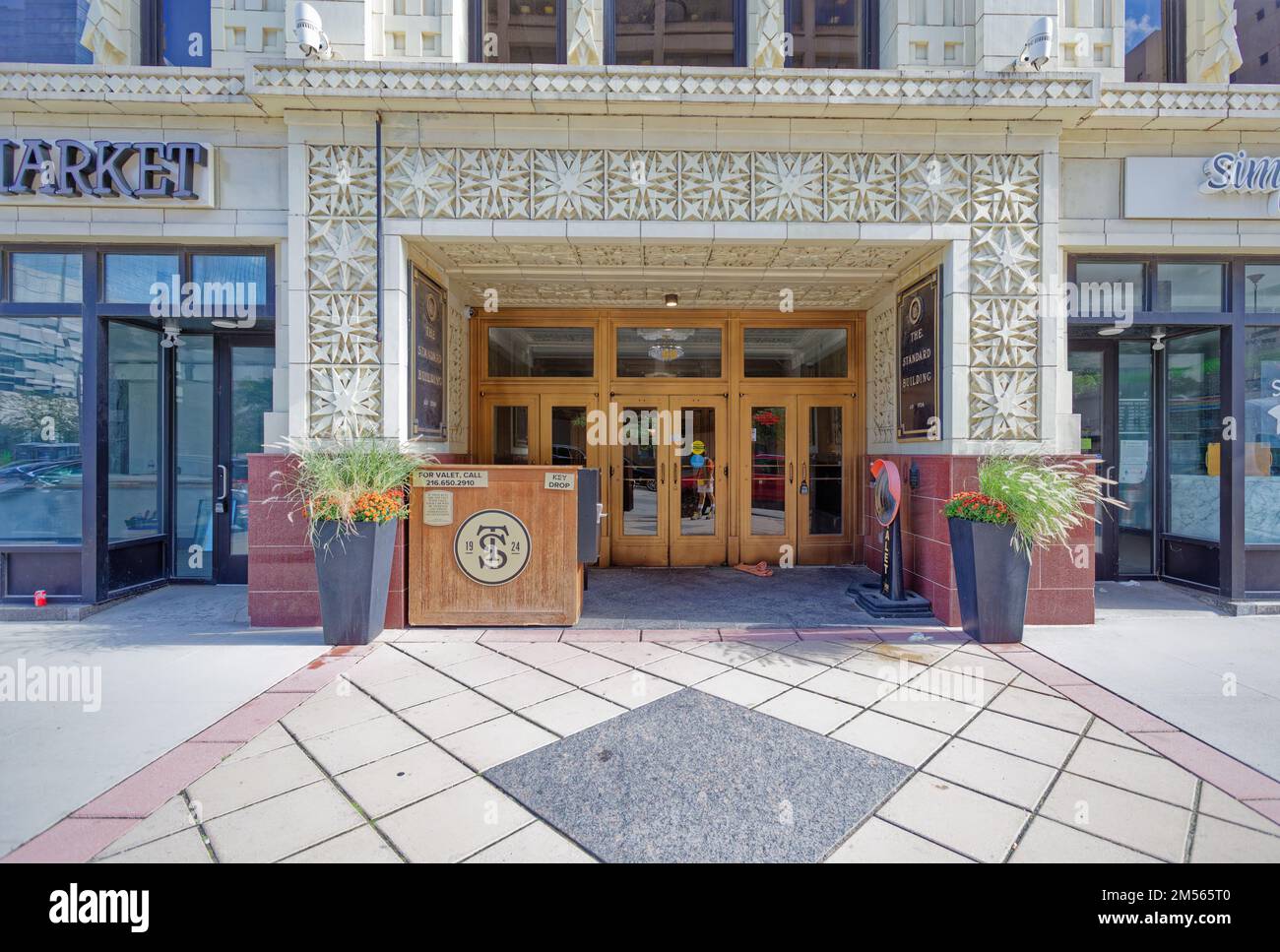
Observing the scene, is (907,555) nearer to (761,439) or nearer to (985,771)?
(761,439)

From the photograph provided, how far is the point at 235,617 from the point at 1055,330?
25.2 feet

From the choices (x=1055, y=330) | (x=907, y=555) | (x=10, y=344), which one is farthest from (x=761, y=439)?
(x=10, y=344)

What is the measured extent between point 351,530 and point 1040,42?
6532mm

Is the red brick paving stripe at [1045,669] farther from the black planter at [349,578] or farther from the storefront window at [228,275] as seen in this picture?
the storefront window at [228,275]

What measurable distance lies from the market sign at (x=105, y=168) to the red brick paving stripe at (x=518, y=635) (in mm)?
4452

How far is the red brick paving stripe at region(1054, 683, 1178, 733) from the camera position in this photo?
3.20 meters

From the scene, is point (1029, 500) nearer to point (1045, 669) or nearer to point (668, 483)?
point (1045, 669)

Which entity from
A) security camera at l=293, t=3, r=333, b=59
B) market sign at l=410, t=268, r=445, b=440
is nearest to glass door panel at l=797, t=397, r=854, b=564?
market sign at l=410, t=268, r=445, b=440

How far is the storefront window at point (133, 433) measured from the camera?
571 centimetres

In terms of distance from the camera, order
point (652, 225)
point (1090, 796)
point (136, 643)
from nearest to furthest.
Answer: point (1090, 796)
point (136, 643)
point (652, 225)

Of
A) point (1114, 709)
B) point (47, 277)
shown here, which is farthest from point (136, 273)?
point (1114, 709)

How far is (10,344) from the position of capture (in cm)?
542

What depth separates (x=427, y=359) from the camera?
555 centimetres

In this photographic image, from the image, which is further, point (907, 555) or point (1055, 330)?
point (907, 555)
